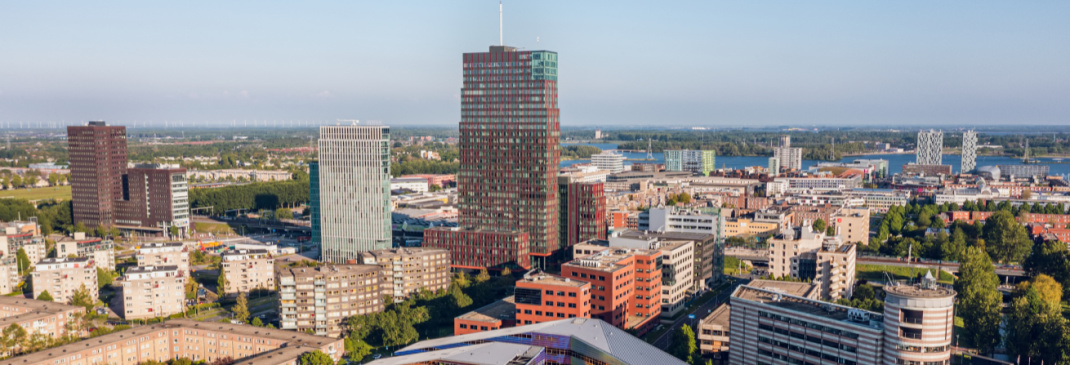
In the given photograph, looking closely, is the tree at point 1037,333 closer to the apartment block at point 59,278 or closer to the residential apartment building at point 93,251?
the apartment block at point 59,278

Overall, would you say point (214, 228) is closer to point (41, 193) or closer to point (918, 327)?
point (41, 193)

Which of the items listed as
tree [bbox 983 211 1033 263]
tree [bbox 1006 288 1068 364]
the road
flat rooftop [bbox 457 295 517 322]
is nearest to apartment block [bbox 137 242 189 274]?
flat rooftop [bbox 457 295 517 322]

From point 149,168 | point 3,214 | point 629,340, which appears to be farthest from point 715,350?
point 3,214

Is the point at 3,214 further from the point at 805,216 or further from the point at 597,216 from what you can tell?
the point at 805,216

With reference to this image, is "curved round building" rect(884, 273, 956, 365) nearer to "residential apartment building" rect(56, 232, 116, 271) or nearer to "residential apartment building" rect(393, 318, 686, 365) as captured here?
"residential apartment building" rect(393, 318, 686, 365)

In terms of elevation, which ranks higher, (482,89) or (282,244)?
(482,89)
